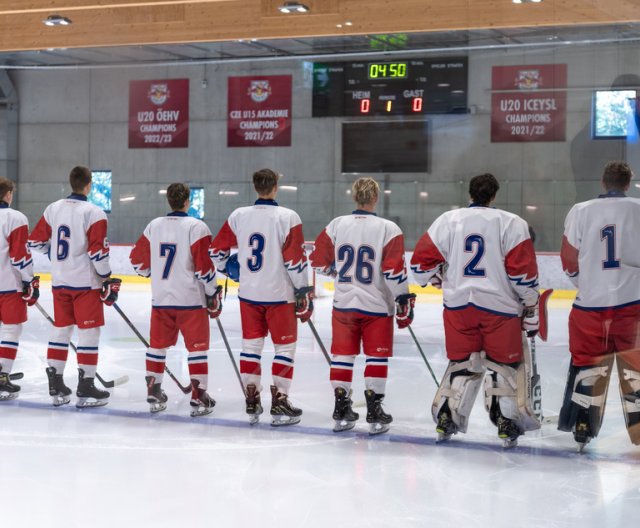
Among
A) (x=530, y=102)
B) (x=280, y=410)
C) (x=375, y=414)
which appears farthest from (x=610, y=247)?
(x=530, y=102)

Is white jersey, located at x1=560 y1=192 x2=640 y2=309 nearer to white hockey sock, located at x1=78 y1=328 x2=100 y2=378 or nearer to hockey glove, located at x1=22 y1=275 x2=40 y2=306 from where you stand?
white hockey sock, located at x1=78 y1=328 x2=100 y2=378

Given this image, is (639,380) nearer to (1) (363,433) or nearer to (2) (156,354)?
(1) (363,433)

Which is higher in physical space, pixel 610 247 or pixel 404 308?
pixel 610 247

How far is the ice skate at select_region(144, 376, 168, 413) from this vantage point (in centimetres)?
429

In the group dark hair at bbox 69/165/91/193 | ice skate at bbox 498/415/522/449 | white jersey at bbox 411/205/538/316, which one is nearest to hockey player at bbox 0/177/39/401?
dark hair at bbox 69/165/91/193

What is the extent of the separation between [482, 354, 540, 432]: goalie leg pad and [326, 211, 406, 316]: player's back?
557mm

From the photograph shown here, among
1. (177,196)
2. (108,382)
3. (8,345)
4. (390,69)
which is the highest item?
(390,69)

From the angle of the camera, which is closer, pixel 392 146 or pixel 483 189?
pixel 483 189

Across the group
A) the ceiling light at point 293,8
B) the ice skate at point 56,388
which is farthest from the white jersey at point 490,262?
the ceiling light at point 293,8

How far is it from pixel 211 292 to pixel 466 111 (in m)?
9.13

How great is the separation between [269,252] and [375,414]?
2.85 ft

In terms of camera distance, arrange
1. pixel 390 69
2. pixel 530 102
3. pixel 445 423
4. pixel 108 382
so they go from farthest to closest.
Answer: pixel 530 102 → pixel 390 69 → pixel 108 382 → pixel 445 423

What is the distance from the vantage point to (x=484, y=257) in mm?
3604

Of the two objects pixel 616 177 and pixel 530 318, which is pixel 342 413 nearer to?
pixel 530 318
